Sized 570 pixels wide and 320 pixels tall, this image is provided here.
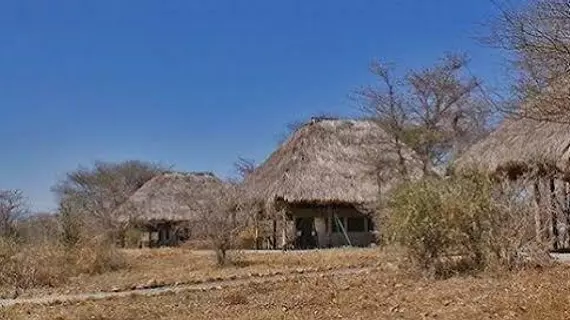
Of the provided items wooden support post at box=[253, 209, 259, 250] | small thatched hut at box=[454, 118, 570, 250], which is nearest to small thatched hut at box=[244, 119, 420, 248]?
wooden support post at box=[253, 209, 259, 250]

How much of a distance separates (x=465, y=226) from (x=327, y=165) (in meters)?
17.3

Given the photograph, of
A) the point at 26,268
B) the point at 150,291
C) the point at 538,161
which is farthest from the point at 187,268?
the point at 538,161

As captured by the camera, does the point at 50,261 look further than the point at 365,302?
Yes

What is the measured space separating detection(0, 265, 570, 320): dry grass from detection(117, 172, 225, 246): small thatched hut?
77.3 ft

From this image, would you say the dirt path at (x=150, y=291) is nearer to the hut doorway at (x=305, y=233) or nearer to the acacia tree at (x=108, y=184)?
the hut doorway at (x=305, y=233)

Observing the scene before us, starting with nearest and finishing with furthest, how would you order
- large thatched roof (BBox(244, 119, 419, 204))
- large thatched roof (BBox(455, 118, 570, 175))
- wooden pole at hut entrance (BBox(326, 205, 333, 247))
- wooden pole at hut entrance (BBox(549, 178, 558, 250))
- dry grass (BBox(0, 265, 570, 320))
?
dry grass (BBox(0, 265, 570, 320)) → large thatched roof (BBox(455, 118, 570, 175)) → wooden pole at hut entrance (BBox(549, 178, 558, 250)) → large thatched roof (BBox(244, 119, 419, 204)) → wooden pole at hut entrance (BBox(326, 205, 333, 247))

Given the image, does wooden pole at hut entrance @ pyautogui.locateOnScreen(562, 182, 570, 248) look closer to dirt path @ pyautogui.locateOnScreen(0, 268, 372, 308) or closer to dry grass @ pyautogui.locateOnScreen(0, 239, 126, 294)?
dirt path @ pyautogui.locateOnScreen(0, 268, 372, 308)

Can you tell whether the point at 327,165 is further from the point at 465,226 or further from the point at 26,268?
the point at 465,226

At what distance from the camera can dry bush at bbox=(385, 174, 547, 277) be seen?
10.6m

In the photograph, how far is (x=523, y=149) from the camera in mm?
15406

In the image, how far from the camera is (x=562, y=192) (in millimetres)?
17562

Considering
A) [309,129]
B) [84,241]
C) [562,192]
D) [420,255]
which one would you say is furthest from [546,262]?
[309,129]

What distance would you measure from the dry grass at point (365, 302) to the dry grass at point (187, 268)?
2.98m

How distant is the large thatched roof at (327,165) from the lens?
27.1m
